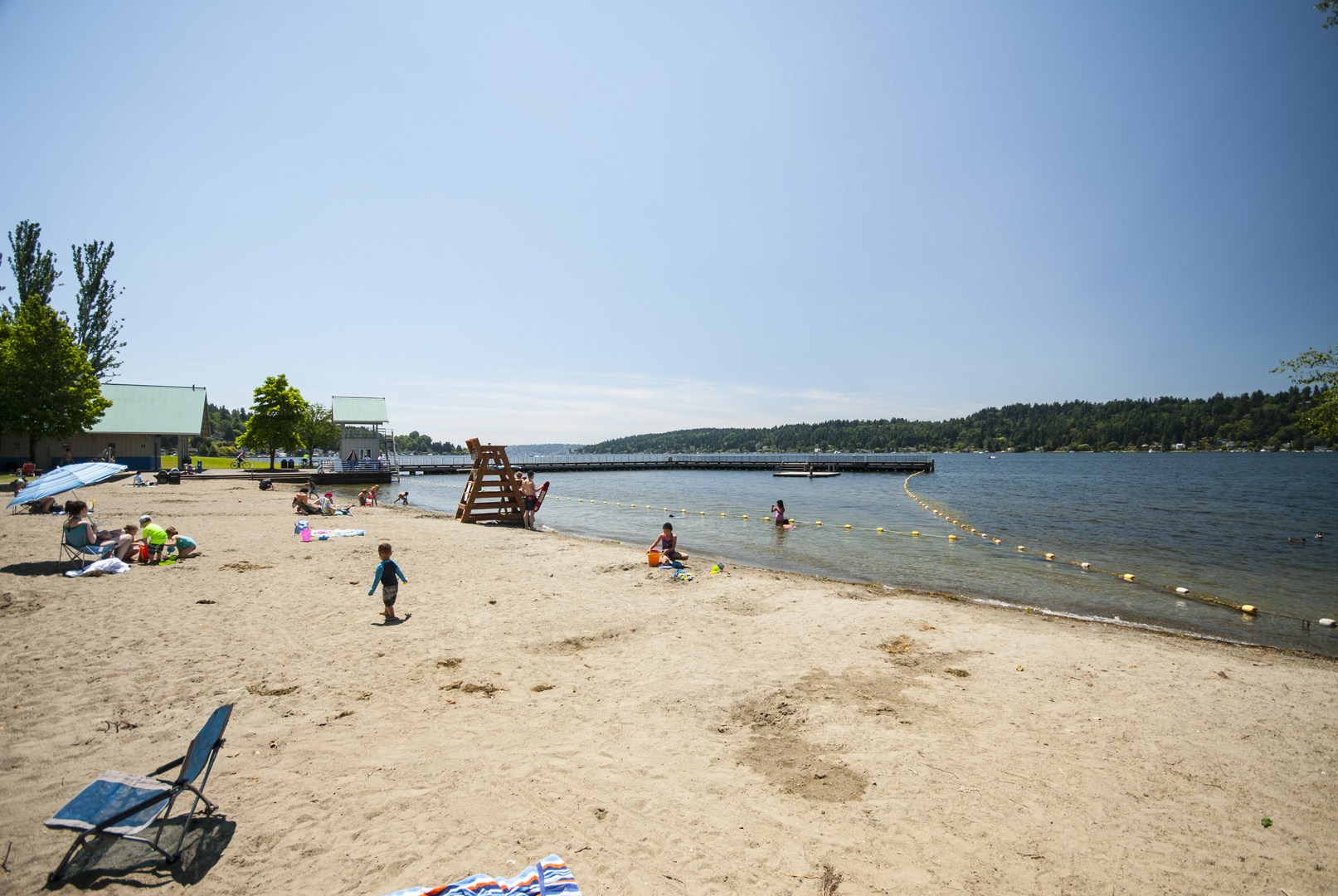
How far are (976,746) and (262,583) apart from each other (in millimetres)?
12633

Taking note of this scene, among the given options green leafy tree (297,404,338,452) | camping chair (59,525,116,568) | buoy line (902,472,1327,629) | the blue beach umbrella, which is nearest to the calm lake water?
buoy line (902,472,1327,629)

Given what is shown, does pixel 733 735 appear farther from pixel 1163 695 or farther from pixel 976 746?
pixel 1163 695

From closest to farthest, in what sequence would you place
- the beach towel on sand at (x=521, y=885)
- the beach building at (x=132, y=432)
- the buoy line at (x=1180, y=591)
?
1. the beach towel on sand at (x=521, y=885)
2. the buoy line at (x=1180, y=591)
3. the beach building at (x=132, y=432)

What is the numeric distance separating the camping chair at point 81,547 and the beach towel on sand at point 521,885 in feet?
43.7

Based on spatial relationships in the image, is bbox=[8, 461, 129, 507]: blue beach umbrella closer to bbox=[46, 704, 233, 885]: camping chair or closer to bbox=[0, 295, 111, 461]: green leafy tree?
bbox=[46, 704, 233, 885]: camping chair

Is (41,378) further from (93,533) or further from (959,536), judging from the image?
(959,536)

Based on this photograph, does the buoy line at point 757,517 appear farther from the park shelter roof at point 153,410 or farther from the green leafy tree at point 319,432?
the green leafy tree at point 319,432

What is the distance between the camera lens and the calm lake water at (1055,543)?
44.7 feet

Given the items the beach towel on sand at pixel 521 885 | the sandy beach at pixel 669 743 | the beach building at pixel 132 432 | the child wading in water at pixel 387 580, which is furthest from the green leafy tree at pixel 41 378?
the beach towel on sand at pixel 521 885

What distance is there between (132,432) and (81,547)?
40124 mm

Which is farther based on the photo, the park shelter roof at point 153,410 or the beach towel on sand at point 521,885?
the park shelter roof at point 153,410

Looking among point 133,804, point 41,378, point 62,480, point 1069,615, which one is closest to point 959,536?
point 1069,615

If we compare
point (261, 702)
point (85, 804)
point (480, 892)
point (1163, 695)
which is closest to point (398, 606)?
point (261, 702)

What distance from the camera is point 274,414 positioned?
→ 162 ft
